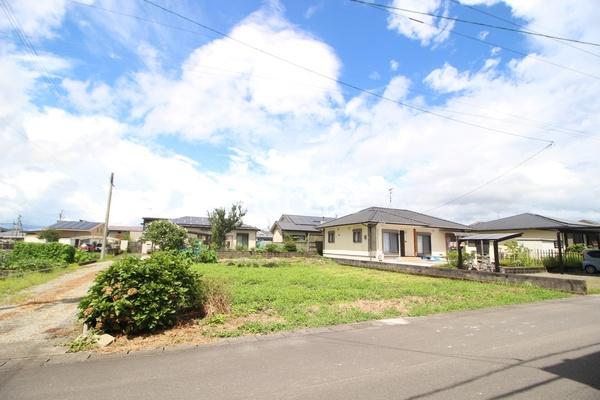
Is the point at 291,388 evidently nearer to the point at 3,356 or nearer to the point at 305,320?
the point at 305,320

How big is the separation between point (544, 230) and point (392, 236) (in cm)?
941

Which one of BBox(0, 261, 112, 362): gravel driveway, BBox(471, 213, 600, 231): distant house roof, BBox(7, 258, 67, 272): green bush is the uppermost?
BBox(471, 213, 600, 231): distant house roof

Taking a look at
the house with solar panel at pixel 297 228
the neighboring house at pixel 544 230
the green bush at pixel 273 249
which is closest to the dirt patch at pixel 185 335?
the neighboring house at pixel 544 230

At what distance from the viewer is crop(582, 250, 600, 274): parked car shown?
1723cm

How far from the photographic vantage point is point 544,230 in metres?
21.5

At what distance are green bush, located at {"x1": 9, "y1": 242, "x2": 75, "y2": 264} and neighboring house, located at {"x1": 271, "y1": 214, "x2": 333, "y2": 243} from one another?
20108 millimetres

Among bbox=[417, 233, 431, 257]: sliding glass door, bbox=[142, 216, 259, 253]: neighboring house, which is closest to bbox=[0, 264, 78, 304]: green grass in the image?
bbox=[142, 216, 259, 253]: neighboring house

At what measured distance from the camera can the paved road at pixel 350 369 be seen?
141 inches

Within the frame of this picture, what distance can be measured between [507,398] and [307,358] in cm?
236

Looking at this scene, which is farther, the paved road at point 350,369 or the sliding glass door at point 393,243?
the sliding glass door at point 393,243

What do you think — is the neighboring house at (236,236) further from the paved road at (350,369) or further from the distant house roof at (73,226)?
the paved road at (350,369)

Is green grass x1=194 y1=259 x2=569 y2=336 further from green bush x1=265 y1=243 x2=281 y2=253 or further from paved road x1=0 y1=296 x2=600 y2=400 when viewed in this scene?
green bush x1=265 y1=243 x2=281 y2=253

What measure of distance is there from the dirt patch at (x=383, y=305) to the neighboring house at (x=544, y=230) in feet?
46.9

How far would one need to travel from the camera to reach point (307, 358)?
465 cm
